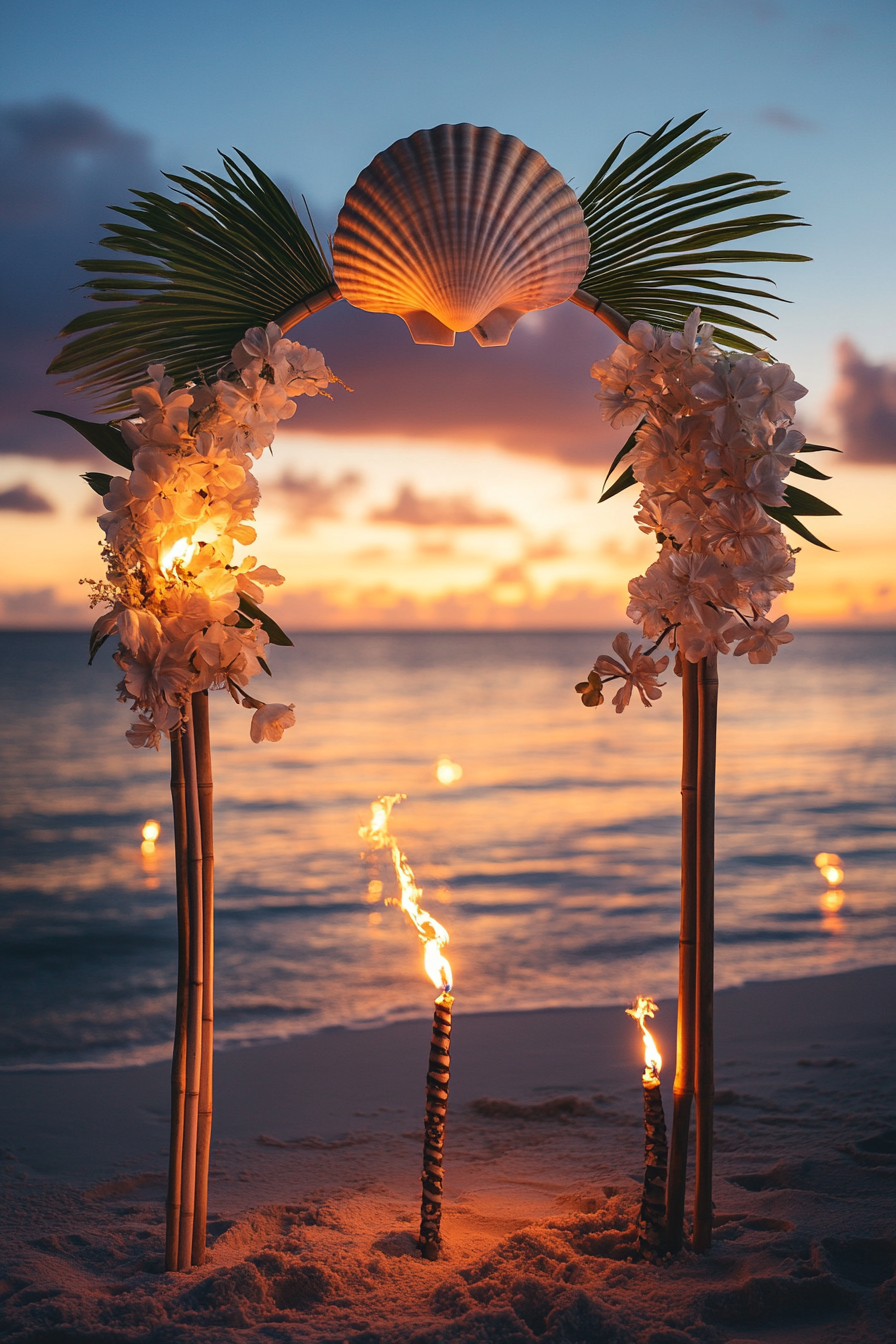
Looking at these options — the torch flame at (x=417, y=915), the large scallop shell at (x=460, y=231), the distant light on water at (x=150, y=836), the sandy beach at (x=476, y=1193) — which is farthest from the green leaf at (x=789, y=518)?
the distant light on water at (x=150, y=836)

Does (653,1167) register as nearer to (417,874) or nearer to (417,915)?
(417,915)

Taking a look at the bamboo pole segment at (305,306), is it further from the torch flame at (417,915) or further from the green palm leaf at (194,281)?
the torch flame at (417,915)

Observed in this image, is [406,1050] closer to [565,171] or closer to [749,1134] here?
[749,1134]

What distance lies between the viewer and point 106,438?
2.61m

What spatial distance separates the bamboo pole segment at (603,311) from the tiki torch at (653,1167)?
1.93m

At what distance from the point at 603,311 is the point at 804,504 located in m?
0.81

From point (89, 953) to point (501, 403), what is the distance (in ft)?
98.8

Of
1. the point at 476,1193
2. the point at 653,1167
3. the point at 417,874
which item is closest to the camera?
the point at 653,1167

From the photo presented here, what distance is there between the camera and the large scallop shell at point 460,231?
7.83ft

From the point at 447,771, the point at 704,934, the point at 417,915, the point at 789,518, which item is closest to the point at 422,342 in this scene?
the point at 789,518

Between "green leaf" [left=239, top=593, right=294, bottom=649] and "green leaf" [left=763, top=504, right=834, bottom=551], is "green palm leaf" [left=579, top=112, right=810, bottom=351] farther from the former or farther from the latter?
"green leaf" [left=239, top=593, right=294, bottom=649]

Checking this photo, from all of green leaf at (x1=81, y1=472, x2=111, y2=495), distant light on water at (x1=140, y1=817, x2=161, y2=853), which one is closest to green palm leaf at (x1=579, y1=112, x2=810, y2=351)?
green leaf at (x1=81, y1=472, x2=111, y2=495)

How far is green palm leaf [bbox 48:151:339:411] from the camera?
2639 mm

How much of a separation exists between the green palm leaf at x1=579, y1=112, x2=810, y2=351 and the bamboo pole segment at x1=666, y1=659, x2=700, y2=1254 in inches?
43.9
